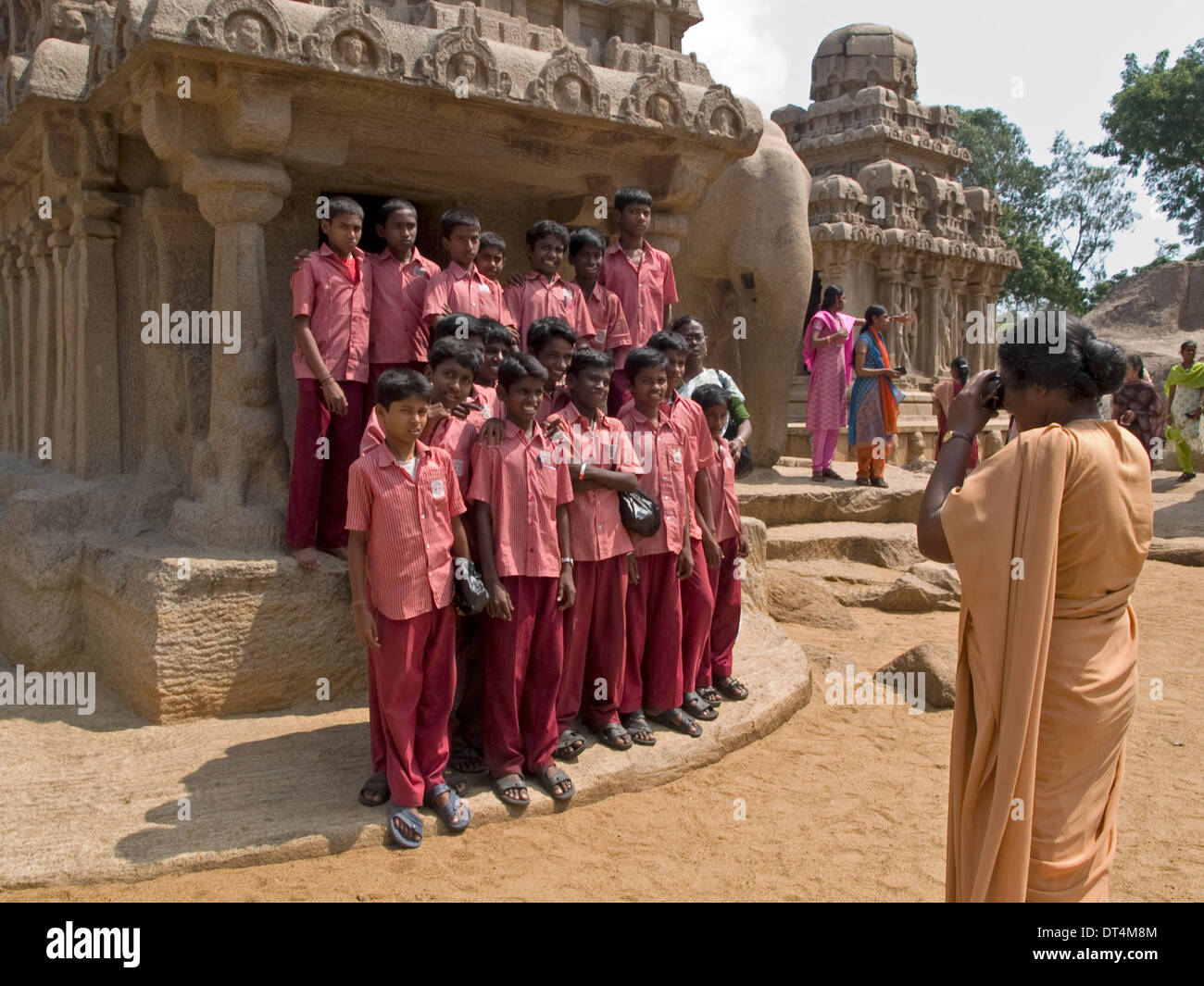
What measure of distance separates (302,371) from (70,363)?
1.67 meters

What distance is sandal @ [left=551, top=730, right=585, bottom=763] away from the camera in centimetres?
409

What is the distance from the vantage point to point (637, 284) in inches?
208

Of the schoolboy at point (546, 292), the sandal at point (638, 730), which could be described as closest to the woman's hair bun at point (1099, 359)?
the sandal at point (638, 730)

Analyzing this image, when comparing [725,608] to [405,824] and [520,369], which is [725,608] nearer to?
[520,369]

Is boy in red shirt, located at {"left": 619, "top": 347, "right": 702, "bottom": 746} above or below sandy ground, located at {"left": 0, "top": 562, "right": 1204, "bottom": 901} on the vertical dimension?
above

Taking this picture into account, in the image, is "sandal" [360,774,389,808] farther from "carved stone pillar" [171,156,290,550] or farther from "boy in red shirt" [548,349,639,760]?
"carved stone pillar" [171,156,290,550]

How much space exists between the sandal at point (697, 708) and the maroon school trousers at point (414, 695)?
1.32 metres

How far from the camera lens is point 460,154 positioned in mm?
5367

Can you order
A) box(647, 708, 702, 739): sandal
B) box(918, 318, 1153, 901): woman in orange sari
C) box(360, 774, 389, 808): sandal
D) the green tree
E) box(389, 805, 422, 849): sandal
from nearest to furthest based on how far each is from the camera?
box(918, 318, 1153, 901): woman in orange sari < box(389, 805, 422, 849): sandal < box(360, 774, 389, 808): sandal < box(647, 708, 702, 739): sandal < the green tree

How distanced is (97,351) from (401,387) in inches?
100

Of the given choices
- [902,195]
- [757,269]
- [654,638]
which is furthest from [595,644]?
[902,195]

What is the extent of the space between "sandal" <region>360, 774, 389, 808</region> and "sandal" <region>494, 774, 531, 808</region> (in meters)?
0.39

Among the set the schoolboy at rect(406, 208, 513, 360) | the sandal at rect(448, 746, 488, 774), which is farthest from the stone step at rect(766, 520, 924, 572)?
the sandal at rect(448, 746, 488, 774)
